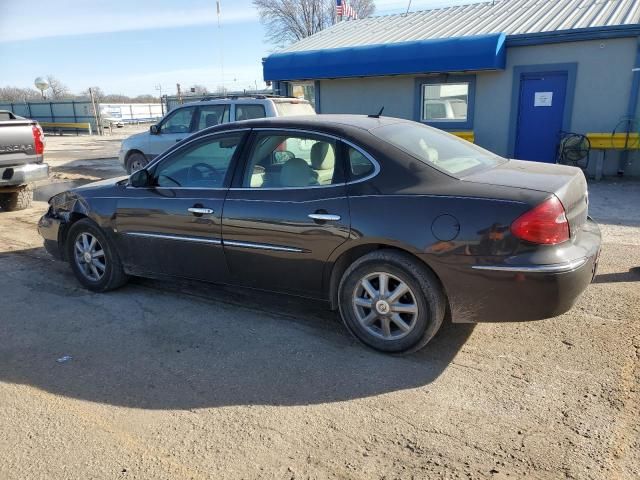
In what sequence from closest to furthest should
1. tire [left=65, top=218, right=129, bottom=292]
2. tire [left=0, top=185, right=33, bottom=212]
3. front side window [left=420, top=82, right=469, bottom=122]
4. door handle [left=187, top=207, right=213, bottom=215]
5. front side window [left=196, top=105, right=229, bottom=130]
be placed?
1. door handle [left=187, top=207, right=213, bottom=215]
2. tire [left=65, top=218, right=129, bottom=292]
3. tire [left=0, top=185, right=33, bottom=212]
4. front side window [left=196, top=105, right=229, bottom=130]
5. front side window [left=420, top=82, right=469, bottom=122]

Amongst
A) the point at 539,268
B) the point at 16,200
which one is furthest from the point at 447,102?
the point at 539,268

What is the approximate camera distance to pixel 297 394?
3.20 metres

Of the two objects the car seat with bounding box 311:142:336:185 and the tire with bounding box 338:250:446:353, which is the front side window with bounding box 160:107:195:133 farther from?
the tire with bounding box 338:250:446:353

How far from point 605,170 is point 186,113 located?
920 centimetres

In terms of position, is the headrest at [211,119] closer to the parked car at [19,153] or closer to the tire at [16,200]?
the parked car at [19,153]

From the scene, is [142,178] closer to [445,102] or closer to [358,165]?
[358,165]

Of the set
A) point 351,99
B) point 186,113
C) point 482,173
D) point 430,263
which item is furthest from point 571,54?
point 430,263

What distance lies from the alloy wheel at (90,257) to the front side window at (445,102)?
34.1 ft

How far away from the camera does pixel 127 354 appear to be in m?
3.76

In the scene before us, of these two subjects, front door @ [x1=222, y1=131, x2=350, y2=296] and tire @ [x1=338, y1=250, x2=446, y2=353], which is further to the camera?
front door @ [x1=222, y1=131, x2=350, y2=296]

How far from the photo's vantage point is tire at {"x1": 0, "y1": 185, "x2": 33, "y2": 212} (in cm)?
881

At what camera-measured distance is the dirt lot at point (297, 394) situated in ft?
8.54

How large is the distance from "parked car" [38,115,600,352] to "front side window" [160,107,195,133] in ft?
19.5

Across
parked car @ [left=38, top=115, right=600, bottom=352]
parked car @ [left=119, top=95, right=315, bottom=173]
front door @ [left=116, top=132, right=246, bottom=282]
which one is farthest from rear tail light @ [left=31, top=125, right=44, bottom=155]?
front door @ [left=116, top=132, right=246, bottom=282]
